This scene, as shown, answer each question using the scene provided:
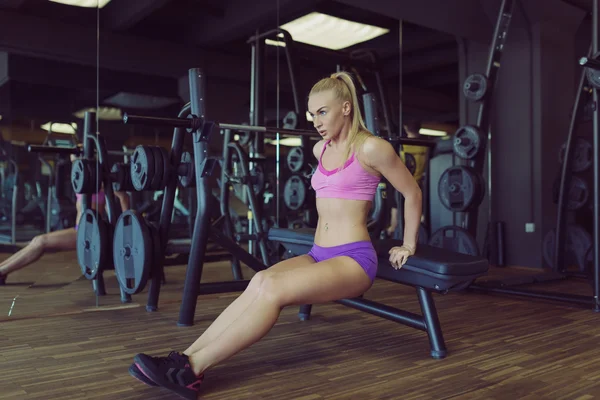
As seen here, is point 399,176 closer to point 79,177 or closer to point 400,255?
point 400,255

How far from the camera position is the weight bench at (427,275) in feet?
6.31

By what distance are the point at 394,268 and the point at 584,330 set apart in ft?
3.74

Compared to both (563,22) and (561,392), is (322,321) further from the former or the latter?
(563,22)

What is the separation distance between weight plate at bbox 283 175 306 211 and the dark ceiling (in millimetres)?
672

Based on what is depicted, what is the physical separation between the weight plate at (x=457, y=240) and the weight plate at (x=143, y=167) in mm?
2084

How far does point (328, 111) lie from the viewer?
6.16 feet

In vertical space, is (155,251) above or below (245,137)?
below

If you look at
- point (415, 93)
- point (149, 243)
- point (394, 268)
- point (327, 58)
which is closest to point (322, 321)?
point (394, 268)

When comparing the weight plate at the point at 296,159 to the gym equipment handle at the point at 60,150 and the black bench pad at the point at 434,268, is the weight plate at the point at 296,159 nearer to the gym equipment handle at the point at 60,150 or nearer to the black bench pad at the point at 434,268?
the gym equipment handle at the point at 60,150

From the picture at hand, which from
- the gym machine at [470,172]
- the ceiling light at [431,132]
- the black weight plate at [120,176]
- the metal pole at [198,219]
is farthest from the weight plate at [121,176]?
the ceiling light at [431,132]

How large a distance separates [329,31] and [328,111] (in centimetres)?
367

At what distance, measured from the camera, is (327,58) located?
16.5 feet

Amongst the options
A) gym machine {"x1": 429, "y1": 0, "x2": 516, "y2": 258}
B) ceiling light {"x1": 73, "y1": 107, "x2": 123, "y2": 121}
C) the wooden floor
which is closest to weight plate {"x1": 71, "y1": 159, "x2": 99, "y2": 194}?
ceiling light {"x1": 73, "y1": 107, "x2": 123, "y2": 121}

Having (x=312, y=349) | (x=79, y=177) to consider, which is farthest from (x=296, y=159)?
(x=312, y=349)
